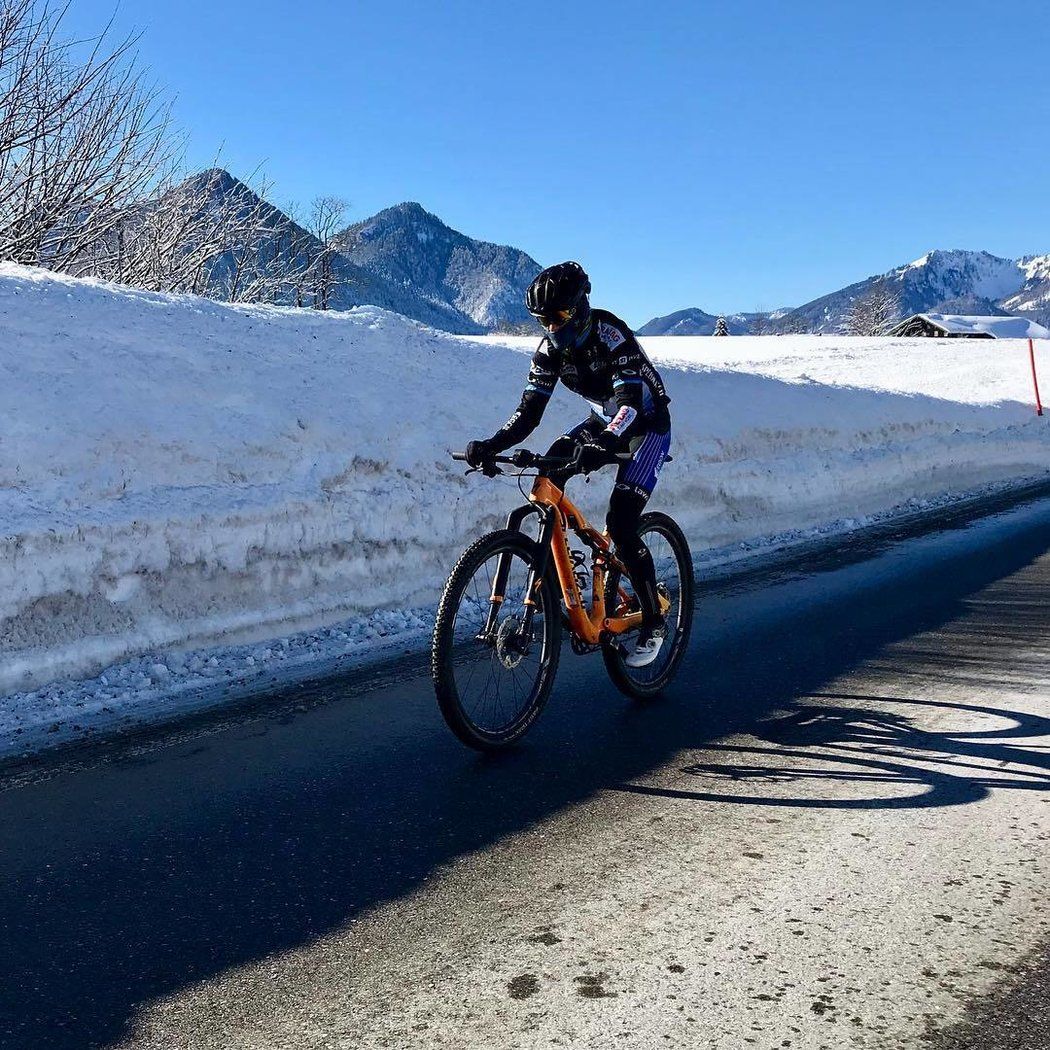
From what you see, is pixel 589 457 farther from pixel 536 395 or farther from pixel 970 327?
pixel 970 327

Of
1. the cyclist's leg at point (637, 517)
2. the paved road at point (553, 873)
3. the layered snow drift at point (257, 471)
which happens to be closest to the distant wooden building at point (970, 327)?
the layered snow drift at point (257, 471)

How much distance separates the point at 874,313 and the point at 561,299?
11847 cm

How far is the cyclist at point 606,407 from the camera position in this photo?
5.20 metres

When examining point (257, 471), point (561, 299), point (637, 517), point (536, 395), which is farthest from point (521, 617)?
point (257, 471)

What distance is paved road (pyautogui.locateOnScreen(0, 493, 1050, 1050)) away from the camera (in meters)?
2.76

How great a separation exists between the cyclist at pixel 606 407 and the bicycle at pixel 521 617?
0.09 metres

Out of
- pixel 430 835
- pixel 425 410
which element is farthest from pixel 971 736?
pixel 425 410

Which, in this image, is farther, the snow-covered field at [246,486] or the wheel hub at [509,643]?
the snow-covered field at [246,486]

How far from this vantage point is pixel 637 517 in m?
5.68

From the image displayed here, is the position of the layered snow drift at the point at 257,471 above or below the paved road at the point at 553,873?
above

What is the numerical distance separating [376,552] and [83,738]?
3599mm

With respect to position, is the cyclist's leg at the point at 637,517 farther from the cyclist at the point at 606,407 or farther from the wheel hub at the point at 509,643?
the wheel hub at the point at 509,643

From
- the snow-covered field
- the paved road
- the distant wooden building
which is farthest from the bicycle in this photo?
the distant wooden building

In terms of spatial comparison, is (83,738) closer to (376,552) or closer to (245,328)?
(376,552)
